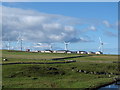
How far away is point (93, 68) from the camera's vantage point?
94875 millimetres

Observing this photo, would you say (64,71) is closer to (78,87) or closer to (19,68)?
(19,68)

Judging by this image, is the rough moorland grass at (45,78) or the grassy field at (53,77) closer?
the rough moorland grass at (45,78)

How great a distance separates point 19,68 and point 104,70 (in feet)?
107

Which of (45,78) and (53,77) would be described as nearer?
(45,78)

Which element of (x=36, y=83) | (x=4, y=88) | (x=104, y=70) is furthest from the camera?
(x=104, y=70)

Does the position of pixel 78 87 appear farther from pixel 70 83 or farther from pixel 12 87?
pixel 12 87

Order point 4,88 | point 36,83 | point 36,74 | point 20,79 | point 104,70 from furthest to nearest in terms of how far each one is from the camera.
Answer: point 104,70, point 36,74, point 20,79, point 36,83, point 4,88

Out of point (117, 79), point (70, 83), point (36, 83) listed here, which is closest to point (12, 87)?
point (36, 83)

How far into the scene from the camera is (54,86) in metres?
59.9

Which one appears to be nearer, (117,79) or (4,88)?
(4,88)

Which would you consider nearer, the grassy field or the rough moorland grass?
the rough moorland grass

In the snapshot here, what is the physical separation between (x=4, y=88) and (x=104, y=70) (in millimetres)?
46948

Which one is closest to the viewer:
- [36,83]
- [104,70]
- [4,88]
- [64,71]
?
[4,88]

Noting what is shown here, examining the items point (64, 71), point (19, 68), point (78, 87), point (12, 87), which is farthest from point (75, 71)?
point (12, 87)
